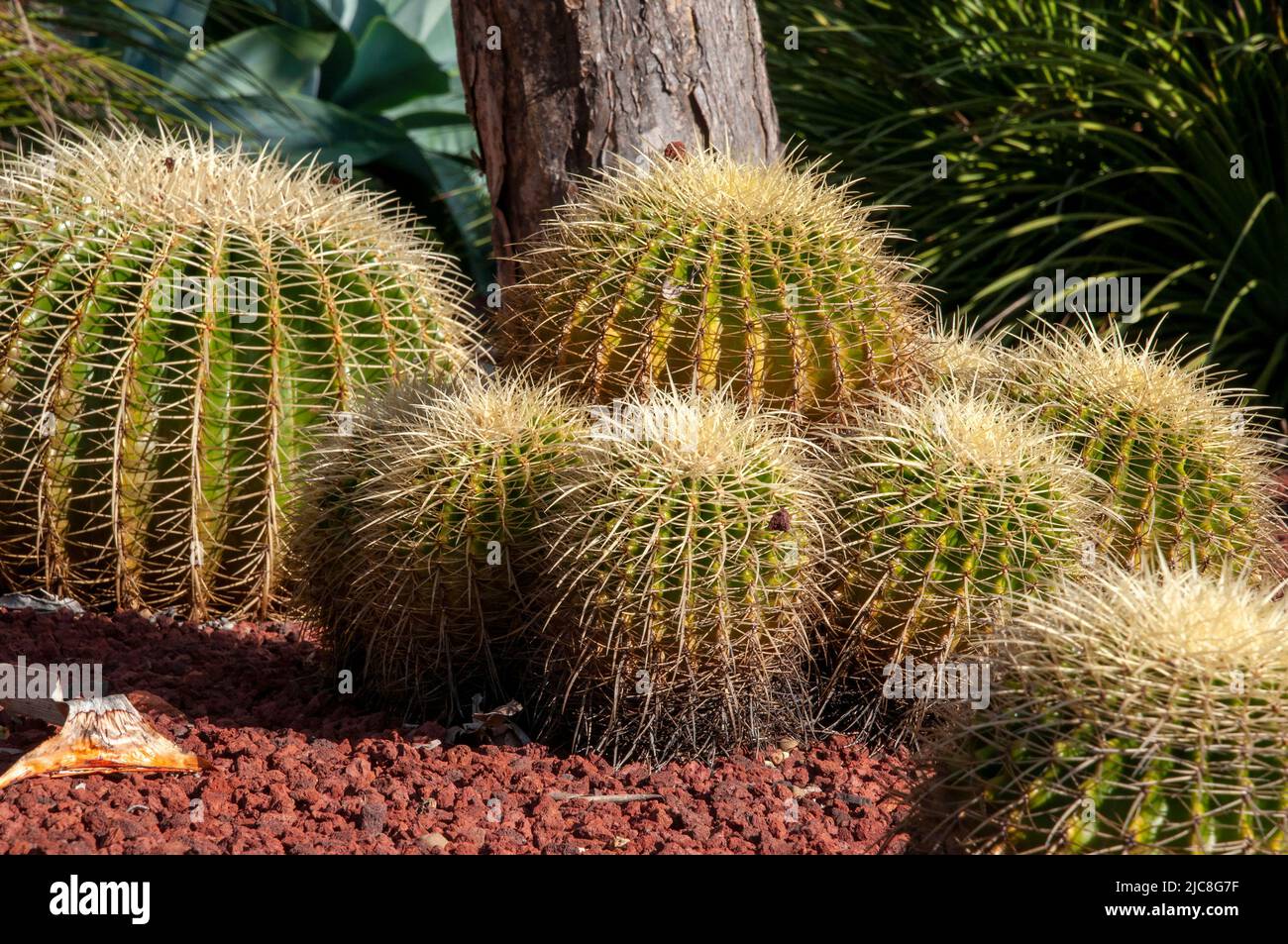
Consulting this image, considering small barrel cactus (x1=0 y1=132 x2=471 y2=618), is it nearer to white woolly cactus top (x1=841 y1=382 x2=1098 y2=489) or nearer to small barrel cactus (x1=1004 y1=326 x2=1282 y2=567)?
white woolly cactus top (x1=841 y1=382 x2=1098 y2=489)

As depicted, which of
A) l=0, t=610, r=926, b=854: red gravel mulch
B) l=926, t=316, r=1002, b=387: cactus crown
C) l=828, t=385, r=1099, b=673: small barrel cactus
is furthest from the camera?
l=926, t=316, r=1002, b=387: cactus crown

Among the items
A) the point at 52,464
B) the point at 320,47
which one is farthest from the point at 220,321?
the point at 320,47

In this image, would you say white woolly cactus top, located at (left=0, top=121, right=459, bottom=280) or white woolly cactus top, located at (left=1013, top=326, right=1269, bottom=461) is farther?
white woolly cactus top, located at (left=0, top=121, right=459, bottom=280)

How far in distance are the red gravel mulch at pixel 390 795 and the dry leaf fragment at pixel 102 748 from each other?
0.03 metres

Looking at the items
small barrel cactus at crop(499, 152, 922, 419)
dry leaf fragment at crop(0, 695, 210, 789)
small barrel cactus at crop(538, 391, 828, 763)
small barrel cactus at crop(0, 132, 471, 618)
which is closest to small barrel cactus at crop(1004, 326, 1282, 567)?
small barrel cactus at crop(499, 152, 922, 419)

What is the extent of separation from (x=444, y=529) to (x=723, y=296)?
80 cm

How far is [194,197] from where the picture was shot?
3842mm

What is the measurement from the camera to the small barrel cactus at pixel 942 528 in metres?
2.89

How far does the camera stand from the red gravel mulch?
101 inches

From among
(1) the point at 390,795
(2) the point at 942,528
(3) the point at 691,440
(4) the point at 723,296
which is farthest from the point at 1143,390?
(1) the point at 390,795

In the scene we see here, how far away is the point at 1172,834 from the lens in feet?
6.03

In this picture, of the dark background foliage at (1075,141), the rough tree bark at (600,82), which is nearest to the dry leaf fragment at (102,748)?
the rough tree bark at (600,82)

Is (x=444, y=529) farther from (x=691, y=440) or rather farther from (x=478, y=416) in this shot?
(x=691, y=440)
